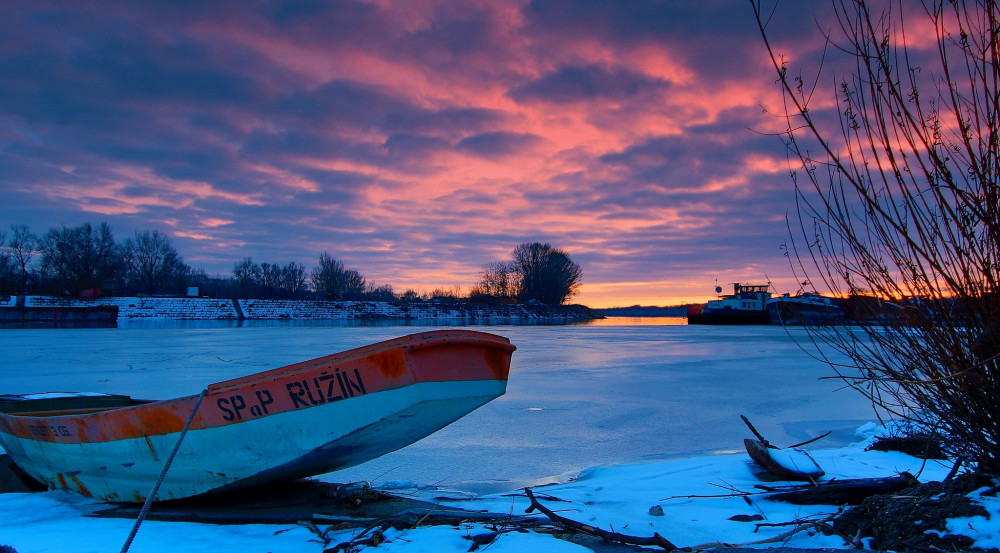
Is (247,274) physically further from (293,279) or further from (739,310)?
(739,310)

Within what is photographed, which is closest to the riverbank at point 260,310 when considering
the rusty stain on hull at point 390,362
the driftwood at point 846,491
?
the rusty stain on hull at point 390,362

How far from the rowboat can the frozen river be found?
0.96 meters

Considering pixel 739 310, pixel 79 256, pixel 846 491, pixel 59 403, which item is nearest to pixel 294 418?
pixel 846 491

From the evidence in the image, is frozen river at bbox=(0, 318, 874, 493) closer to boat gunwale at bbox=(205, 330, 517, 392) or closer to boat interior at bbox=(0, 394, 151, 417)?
boat gunwale at bbox=(205, 330, 517, 392)

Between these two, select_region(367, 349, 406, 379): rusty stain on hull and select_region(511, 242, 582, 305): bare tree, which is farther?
select_region(511, 242, 582, 305): bare tree

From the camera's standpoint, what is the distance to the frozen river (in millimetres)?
4352

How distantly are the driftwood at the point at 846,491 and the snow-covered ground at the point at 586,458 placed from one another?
0.26 ft

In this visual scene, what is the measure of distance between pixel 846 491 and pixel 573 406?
381cm

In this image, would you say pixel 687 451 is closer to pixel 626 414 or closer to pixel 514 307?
pixel 626 414

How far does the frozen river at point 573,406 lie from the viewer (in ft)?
14.3

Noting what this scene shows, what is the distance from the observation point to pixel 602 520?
2.93m

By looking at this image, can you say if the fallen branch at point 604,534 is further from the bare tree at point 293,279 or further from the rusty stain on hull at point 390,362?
the bare tree at point 293,279

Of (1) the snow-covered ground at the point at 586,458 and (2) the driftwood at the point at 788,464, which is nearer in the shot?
(1) the snow-covered ground at the point at 586,458

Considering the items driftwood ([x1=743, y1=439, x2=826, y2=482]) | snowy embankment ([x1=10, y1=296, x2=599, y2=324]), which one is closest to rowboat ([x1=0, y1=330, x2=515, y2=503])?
driftwood ([x1=743, y1=439, x2=826, y2=482])
